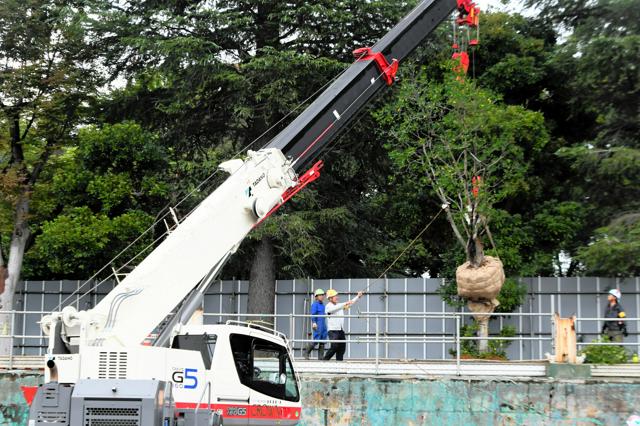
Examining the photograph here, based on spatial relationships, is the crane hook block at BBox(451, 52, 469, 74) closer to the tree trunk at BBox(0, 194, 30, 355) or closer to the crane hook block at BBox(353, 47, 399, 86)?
the crane hook block at BBox(353, 47, 399, 86)

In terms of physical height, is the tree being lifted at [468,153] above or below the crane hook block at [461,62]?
below

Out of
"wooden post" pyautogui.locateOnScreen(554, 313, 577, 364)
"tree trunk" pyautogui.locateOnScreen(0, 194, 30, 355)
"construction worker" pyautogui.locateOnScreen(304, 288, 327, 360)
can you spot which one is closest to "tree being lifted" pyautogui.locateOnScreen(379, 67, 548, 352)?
"construction worker" pyautogui.locateOnScreen(304, 288, 327, 360)

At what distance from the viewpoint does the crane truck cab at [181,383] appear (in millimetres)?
10234

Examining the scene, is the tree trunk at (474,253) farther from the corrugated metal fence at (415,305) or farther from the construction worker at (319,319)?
the construction worker at (319,319)

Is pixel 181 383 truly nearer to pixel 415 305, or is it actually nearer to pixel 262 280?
pixel 262 280

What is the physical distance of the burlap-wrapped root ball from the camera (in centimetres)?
2241

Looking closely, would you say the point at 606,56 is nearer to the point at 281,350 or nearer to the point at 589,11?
the point at 589,11

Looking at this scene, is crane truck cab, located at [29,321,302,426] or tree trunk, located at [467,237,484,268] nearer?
crane truck cab, located at [29,321,302,426]

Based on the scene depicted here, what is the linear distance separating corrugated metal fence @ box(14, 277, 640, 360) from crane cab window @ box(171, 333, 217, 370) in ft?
33.7

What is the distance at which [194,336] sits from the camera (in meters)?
13.1

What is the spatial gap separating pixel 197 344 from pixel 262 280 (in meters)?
12.8

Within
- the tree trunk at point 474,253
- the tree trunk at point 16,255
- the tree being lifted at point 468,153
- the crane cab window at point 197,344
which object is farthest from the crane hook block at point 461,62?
the tree trunk at point 16,255

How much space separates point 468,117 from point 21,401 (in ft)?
40.9

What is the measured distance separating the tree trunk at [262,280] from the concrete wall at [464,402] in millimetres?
8395
